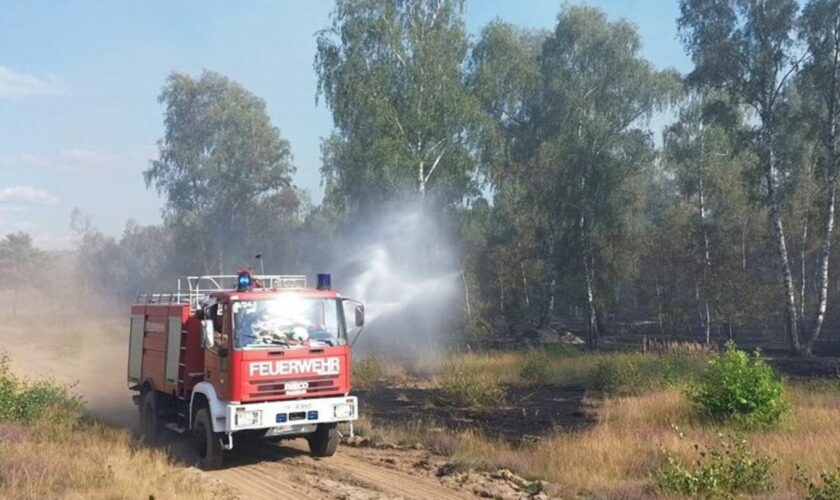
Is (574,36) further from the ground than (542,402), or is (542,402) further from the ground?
(574,36)

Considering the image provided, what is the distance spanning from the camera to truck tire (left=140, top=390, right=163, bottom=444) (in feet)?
45.4

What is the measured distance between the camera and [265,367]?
11.0 metres

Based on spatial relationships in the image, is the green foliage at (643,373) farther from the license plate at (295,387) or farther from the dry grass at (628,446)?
the license plate at (295,387)

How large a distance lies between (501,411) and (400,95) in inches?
739

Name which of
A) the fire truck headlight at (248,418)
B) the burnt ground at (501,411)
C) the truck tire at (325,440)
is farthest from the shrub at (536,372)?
the fire truck headlight at (248,418)

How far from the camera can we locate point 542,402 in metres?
18.9

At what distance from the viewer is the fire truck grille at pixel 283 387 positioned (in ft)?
36.0

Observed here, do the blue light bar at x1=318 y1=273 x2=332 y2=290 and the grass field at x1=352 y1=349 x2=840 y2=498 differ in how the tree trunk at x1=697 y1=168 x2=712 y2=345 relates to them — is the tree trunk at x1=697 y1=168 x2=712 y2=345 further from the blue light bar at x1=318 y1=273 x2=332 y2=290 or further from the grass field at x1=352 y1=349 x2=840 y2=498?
the blue light bar at x1=318 y1=273 x2=332 y2=290

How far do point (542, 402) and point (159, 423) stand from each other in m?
9.56

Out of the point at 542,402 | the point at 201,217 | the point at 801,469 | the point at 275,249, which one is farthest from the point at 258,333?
the point at 275,249

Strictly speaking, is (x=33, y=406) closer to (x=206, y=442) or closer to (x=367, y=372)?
(x=206, y=442)

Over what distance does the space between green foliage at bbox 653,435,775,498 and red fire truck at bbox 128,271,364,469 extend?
4853 mm

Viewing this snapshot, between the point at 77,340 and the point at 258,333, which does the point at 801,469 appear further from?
the point at 77,340

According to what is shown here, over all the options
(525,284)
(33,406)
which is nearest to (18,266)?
(525,284)
